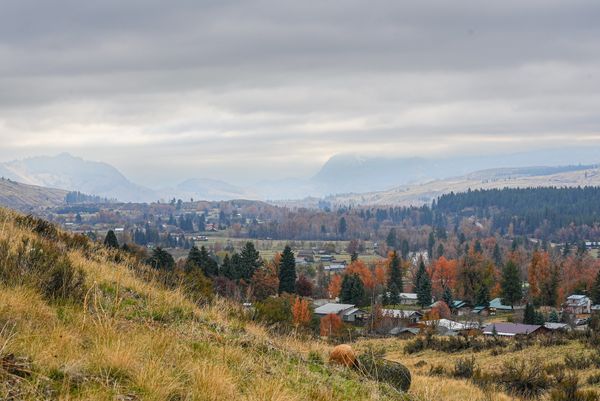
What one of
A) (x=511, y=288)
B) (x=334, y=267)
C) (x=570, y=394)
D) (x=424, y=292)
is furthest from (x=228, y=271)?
(x=334, y=267)

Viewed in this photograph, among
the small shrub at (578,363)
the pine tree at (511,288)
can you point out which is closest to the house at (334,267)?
the pine tree at (511,288)

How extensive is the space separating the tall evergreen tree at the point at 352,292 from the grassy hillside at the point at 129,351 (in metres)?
66.9

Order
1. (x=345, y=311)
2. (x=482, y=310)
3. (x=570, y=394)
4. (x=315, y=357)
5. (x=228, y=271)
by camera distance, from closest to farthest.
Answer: (x=315, y=357) → (x=570, y=394) → (x=228, y=271) → (x=345, y=311) → (x=482, y=310)

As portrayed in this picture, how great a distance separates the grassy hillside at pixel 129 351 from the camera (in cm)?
495

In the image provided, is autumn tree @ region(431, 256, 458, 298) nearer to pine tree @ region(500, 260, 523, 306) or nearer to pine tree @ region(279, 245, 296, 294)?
pine tree @ region(500, 260, 523, 306)

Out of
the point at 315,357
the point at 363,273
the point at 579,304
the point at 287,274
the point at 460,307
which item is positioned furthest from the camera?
the point at 363,273

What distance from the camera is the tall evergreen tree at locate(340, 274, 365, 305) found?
76.5 m

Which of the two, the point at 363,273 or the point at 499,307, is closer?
the point at 499,307

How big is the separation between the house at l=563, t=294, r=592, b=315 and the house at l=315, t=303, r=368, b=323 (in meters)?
29.5

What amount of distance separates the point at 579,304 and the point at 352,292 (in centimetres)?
3183

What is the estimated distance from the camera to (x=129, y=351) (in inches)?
217

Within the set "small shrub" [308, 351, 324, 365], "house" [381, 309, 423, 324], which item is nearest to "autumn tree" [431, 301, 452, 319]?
"house" [381, 309, 423, 324]

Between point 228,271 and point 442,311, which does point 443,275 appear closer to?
point 442,311

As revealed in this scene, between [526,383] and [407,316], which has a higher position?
[526,383]
